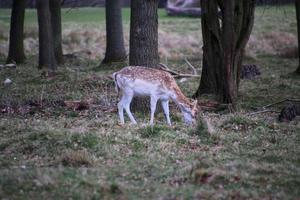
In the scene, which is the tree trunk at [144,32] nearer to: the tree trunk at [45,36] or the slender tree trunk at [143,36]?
the slender tree trunk at [143,36]

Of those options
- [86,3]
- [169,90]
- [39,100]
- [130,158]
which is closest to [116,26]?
[39,100]

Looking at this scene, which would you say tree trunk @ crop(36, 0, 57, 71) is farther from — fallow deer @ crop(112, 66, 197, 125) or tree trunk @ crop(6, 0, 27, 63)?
fallow deer @ crop(112, 66, 197, 125)

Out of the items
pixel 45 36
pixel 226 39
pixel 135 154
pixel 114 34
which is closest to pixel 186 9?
pixel 114 34

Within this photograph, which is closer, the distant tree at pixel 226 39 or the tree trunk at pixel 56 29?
the distant tree at pixel 226 39

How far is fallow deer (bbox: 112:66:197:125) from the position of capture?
13.5 m

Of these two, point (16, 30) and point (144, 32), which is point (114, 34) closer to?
point (16, 30)

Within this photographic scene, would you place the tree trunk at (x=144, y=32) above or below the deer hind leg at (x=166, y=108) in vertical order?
above

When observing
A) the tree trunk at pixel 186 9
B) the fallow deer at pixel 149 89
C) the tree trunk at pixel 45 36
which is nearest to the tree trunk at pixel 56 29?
the tree trunk at pixel 45 36

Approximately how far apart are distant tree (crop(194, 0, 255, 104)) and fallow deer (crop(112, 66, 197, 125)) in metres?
2.07

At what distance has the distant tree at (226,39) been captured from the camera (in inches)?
620

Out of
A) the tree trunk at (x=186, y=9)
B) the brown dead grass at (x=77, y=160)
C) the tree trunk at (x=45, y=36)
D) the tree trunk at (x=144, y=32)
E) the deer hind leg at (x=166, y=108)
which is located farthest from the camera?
the tree trunk at (x=186, y=9)

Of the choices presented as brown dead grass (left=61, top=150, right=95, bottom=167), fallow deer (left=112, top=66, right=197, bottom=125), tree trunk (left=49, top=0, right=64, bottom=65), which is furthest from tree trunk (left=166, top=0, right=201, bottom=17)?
brown dead grass (left=61, top=150, right=95, bottom=167)

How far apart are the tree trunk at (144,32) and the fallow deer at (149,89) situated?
1.14m

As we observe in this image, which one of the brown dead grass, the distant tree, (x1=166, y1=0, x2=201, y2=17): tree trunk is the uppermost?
the distant tree
